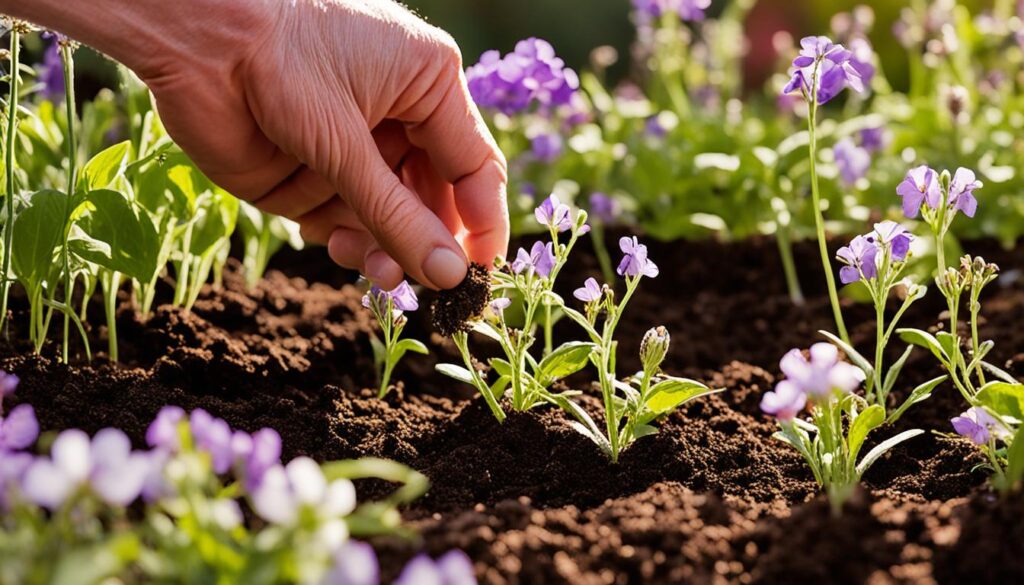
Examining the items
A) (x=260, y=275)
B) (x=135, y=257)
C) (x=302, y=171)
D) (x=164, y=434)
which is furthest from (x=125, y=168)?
(x=164, y=434)

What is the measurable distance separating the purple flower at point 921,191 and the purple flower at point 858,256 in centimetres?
8

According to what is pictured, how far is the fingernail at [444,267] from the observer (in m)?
1.96

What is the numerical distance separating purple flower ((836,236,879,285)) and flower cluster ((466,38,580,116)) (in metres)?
1.10

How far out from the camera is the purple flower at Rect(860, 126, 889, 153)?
12.4ft

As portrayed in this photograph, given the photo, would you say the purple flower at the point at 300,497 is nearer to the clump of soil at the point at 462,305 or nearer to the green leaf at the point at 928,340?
the clump of soil at the point at 462,305

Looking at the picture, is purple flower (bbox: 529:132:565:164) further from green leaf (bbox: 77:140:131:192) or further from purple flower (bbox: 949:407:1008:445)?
purple flower (bbox: 949:407:1008:445)

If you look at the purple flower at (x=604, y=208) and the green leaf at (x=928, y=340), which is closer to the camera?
the green leaf at (x=928, y=340)

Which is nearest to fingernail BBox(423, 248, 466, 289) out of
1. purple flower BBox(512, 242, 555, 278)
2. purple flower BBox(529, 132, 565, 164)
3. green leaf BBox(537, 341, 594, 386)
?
purple flower BBox(512, 242, 555, 278)

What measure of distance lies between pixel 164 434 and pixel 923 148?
3.43 m

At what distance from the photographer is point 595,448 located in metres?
1.96

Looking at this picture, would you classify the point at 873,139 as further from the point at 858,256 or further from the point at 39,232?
the point at 39,232

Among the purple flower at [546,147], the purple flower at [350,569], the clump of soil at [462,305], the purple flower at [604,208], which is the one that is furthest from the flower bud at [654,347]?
the purple flower at [546,147]

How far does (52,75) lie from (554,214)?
1888mm

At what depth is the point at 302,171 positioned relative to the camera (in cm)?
233
